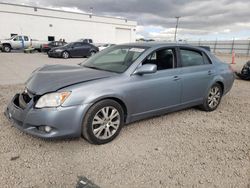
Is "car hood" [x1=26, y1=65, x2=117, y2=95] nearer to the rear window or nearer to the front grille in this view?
the front grille

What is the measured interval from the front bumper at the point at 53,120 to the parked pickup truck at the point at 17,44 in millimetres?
23127

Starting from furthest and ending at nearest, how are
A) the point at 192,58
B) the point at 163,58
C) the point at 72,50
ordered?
the point at 72,50 < the point at 192,58 < the point at 163,58

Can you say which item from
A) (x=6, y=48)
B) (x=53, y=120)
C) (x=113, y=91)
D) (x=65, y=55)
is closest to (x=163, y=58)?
(x=113, y=91)

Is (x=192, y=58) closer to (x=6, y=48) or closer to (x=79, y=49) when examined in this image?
(x=79, y=49)

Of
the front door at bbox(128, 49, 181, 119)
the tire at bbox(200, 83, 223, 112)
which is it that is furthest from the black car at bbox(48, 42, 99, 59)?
the front door at bbox(128, 49, 181, 119)

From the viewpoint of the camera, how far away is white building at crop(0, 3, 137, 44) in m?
29.5

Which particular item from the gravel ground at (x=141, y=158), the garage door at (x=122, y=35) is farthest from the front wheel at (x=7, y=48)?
the gravel ground at (x=141, y=158)

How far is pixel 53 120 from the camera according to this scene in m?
2.94

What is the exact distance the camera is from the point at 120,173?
2.70 m

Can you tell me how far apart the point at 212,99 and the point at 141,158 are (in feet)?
8.96

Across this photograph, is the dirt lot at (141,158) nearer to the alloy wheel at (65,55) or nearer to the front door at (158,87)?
the front door at (158,87)

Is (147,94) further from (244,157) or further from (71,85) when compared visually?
(244,157)

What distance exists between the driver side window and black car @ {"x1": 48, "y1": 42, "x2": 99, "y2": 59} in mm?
15363

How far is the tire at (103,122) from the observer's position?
318cm
